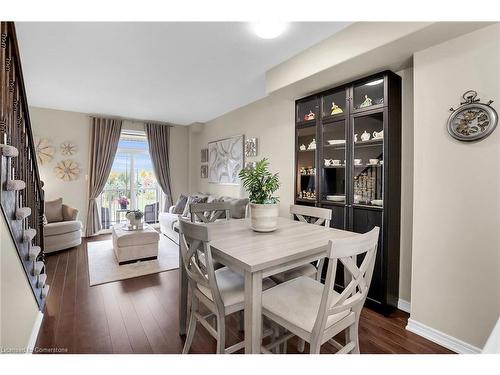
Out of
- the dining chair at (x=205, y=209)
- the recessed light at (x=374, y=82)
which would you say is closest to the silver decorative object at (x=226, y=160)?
the dining chair at (x=205, y=209)

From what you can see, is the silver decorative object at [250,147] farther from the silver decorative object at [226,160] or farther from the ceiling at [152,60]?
the ceiling at [152,60]

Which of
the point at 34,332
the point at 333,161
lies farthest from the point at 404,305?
the point at 34,332

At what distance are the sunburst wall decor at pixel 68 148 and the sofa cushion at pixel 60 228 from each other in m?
1.50

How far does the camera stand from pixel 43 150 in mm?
4586

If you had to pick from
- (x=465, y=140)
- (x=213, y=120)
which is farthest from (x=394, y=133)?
(x=213, y=120)

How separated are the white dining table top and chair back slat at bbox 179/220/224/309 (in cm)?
9

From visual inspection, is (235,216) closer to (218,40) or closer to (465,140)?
(218,40)

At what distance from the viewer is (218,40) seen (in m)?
2.28

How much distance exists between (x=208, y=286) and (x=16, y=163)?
1.49m

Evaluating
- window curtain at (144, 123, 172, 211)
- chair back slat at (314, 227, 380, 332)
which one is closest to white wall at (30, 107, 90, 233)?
window curtain at (144, 123, 172, 211)

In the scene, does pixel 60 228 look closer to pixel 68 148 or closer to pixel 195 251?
pixel 68 148

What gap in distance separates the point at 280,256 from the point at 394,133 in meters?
1.72

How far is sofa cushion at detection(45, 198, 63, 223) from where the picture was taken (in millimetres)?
4129

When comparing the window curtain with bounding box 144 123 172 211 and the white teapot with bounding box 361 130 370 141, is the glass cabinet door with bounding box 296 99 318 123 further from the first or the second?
the window curtain with bounding box 144 123 172 211
